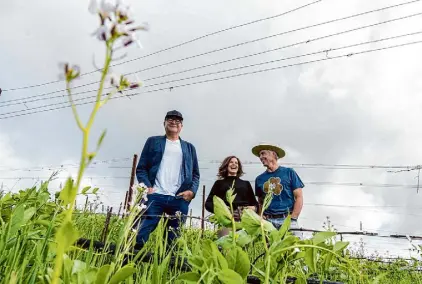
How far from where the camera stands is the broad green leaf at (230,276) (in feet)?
2.01

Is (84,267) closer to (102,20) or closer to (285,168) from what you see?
(102,20)

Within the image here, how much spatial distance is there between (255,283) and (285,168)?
9.76 ft

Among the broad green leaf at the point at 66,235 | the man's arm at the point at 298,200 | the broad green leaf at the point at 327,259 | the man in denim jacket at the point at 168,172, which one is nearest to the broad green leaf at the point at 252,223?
the broad green leaf at the point at 327,259

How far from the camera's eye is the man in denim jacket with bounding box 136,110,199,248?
3457 mm

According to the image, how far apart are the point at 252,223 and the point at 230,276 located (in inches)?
6.3

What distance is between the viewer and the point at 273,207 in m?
3.65

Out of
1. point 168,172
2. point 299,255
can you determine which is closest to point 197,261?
point 299,255

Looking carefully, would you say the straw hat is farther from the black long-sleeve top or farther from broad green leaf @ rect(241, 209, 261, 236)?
broad green leaf @ rect(241, 209, 261, 236)

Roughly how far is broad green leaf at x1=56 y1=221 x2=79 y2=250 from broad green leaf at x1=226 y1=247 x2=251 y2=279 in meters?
0.39

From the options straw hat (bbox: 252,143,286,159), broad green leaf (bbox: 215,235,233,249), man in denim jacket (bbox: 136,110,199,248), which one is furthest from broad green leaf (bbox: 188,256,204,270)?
straw hat (bbox: 252,143,286,159)

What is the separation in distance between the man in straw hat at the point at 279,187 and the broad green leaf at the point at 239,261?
2.91m

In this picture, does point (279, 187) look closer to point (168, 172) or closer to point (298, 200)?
point (298, 200)

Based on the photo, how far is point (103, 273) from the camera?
541 mm

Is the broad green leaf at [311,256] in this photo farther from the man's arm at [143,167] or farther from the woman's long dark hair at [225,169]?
the woman's long dark hair at [225,169]
